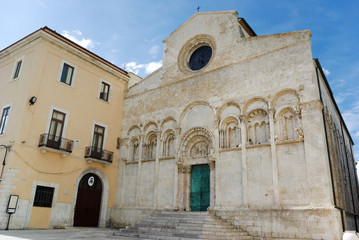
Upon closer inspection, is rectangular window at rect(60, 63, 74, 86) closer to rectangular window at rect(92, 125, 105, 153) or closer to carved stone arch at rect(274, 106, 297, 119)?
rectangular window at rect(92, 125, 105, 153)

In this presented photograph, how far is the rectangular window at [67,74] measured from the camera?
16245 millimetres

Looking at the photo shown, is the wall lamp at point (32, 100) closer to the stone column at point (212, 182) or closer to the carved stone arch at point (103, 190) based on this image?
the carved stone arch at point (103, 190)

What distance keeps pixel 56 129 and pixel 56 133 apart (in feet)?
0.74

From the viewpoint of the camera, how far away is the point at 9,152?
44.3 feet

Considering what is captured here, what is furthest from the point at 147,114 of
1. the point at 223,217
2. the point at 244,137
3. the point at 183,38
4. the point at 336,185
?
the point at 336,185

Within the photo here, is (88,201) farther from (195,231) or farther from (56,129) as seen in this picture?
(195,231)

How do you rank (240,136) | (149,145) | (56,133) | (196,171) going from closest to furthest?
1. (240,136)
2. (196,171)
3. (56,133)
4. (149,145)

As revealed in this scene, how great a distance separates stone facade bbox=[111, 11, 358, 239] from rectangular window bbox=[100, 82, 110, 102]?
1680mm

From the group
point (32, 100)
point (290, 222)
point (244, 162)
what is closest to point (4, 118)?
point (32, 100)

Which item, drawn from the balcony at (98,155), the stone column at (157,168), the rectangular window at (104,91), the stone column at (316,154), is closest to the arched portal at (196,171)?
the stone column at (157,168)

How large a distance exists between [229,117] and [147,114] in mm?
5878

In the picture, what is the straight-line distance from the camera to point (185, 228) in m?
11.6

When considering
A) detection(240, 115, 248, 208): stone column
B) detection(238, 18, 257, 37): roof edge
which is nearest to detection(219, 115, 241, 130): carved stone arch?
detection(240, 115, 248, 208): stone column

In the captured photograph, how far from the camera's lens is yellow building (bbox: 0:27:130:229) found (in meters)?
13.6
